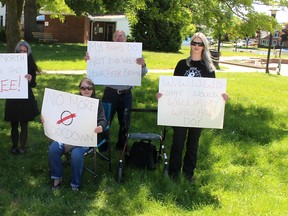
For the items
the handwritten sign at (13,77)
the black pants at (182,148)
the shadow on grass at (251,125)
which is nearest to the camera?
the black pants at (182,148)

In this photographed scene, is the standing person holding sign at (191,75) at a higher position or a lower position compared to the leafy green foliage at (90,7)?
lower

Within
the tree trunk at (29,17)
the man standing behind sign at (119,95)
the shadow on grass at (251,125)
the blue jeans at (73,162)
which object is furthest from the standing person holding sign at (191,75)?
the tree trunk at (29,17)

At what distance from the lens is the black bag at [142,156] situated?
4.93 m

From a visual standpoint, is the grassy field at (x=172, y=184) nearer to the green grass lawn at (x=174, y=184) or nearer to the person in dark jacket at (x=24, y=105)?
the green grass lawn at (x=174, y=184)

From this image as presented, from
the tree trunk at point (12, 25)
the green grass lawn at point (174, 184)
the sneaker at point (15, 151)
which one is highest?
the tree trunk at point (12, 25)

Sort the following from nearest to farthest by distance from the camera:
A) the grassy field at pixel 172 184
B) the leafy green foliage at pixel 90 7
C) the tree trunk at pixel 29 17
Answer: the grassy field at pixel 172 184 → the leafy green foliage at pixel 90 7 → the tree trunk at pixel 29 17

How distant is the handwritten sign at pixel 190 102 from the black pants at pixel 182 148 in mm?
105

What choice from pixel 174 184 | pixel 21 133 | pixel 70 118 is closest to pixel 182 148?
pixel 174 184

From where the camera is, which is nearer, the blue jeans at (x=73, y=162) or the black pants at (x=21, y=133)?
the blue jeans at (x=73, y=162)

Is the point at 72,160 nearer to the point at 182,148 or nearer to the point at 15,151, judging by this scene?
the point at 182,148

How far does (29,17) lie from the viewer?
28344 mm

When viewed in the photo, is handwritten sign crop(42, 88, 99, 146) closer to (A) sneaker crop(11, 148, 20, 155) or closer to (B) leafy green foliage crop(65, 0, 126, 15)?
(A) sneaker crop(11, 148, 20, 155)

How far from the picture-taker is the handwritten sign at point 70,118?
4344 millimetres

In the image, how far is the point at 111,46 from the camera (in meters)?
5.38
